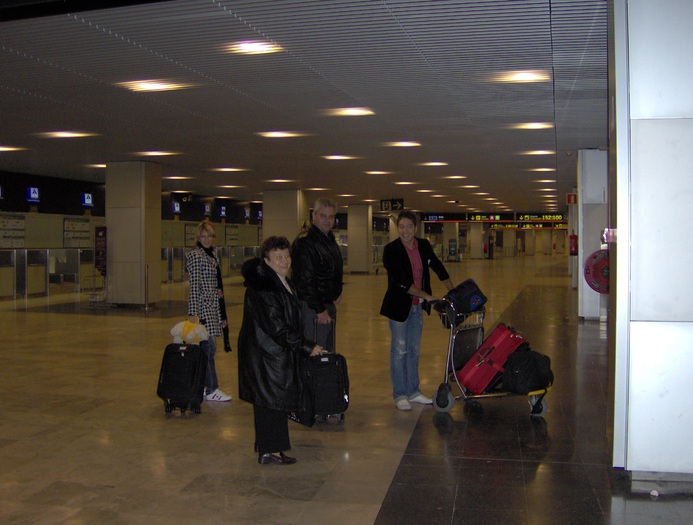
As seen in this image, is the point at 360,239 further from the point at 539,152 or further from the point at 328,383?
the point at 328,383

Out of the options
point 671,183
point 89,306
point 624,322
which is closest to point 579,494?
point 624,322

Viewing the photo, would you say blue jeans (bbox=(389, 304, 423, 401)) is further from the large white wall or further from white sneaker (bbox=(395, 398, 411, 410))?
the large white wall

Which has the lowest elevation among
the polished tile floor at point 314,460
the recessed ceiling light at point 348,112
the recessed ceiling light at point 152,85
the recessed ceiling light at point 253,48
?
the polished tile floor at point 314,460

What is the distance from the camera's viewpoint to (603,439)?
5730 mm

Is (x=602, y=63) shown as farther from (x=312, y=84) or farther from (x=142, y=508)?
(x=142, y=508)

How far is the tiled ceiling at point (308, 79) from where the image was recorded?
20.3ft

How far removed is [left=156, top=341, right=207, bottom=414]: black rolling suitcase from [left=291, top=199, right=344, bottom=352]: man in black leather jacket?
1.07 m

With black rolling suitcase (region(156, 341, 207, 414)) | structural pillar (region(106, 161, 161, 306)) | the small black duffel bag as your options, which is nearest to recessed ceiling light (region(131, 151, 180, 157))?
structural pillar (region(106, 161, 161, 306))

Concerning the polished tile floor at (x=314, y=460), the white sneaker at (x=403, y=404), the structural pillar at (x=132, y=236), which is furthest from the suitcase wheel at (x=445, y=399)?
the structural pillar at (x=132, y=236)

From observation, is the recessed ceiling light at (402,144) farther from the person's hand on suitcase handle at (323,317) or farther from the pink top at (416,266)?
the person's hand on suitcase handle at (323,317)

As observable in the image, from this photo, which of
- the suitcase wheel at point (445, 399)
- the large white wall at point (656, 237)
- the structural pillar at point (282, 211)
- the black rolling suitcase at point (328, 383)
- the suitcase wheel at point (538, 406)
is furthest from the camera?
the structural pillar at point (282, 211)

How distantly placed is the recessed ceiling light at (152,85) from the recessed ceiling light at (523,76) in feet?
12.4

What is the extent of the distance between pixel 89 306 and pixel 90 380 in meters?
10.4

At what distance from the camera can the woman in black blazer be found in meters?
6.66
